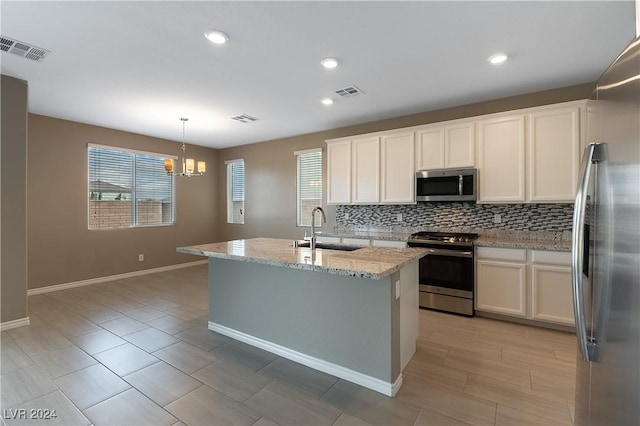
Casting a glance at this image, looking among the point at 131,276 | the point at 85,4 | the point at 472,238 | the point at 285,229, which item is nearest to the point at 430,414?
the point at 472,238

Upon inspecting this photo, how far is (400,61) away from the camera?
9.16ft

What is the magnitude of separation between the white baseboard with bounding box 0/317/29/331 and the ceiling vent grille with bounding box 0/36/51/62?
269 cm

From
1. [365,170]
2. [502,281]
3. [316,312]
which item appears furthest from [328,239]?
[502,281]

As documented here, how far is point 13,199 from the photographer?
3176 millimetres

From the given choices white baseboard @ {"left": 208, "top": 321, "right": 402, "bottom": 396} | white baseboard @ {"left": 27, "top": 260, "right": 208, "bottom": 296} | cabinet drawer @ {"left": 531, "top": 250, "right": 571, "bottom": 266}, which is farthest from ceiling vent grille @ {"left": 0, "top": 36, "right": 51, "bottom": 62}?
cabinet drawer @ {"left": 531, "top": 250, "right": 571, "bottom": 266}

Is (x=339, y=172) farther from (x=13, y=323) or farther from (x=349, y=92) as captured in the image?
(x=13, y=323)

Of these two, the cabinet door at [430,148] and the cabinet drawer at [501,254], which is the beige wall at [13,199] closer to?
the cabinet door at [430,148]

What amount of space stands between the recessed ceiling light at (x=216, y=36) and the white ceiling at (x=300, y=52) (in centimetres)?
5

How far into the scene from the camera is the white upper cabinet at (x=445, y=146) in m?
3.70

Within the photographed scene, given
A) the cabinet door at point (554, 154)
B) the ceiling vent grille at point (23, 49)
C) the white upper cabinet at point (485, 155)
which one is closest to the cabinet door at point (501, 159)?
the white upper cabinet at point (485, 155)

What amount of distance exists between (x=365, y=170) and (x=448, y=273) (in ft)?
6.15

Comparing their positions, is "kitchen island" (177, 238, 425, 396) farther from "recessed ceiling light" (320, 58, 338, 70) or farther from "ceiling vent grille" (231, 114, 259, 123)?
"ceiling vent grille" (231, 114, 259, 123)

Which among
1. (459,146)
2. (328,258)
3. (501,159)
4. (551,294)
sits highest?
(459,146)

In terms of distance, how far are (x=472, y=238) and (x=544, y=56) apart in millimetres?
1972
